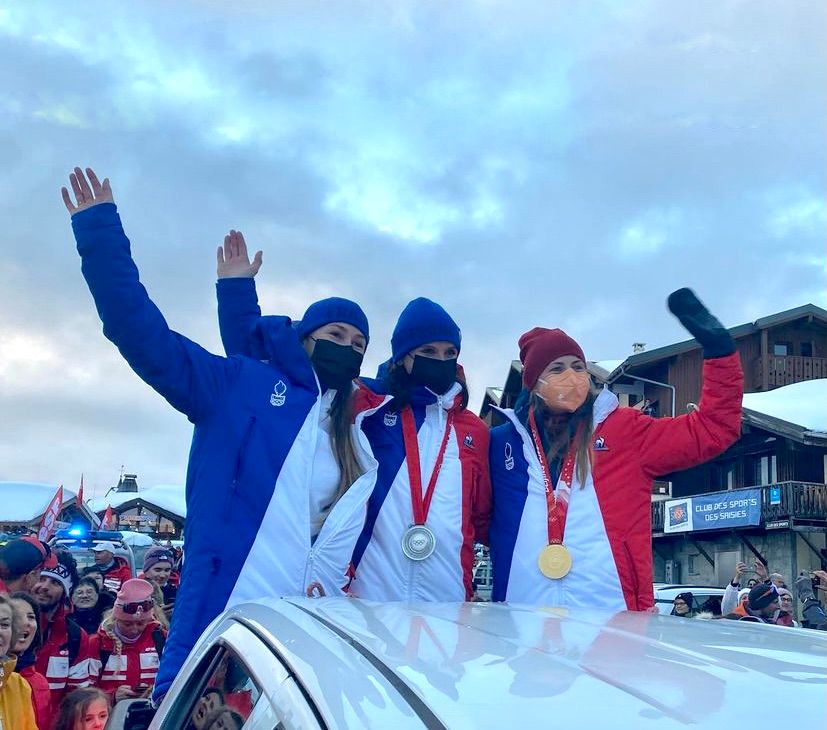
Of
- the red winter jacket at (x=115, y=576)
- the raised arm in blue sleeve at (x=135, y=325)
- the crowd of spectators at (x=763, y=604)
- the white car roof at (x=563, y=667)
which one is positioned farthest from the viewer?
the crowd of spectators at (x=763, y=604)

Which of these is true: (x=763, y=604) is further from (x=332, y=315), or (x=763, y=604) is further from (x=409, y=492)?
(x=332, y=315)

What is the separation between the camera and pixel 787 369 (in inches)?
1171

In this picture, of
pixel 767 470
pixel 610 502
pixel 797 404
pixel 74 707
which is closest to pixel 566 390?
pixel 610 502

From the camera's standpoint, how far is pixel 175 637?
10.0 ft

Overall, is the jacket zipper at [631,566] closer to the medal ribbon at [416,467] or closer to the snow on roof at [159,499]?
the medal ribbon at [416,467]

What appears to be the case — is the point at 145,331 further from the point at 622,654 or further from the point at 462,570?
the point at 622,654

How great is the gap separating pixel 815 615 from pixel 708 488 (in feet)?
55.5

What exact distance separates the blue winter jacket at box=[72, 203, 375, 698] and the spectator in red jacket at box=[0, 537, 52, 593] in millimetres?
3565

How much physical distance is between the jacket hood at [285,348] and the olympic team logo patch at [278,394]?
75 mm

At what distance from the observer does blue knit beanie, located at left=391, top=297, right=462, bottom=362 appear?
3.80 metres

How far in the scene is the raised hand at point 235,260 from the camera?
381 cm

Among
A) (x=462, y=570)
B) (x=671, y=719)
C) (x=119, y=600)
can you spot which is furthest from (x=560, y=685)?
(x=119, y=600)

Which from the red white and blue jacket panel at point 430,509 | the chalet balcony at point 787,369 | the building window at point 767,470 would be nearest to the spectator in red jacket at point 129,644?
the red white and blue jacket panel at point 430,509

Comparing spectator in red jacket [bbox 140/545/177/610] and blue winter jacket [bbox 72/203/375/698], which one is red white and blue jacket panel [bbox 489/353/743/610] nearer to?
blue winter jacket [bbox 72/203/375/698]
